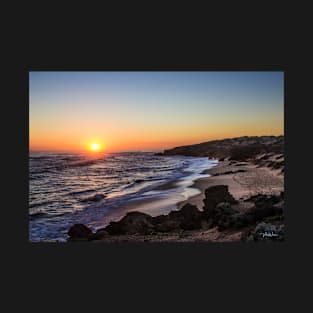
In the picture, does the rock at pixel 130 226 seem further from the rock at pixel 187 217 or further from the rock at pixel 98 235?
the rock at pixel 187 217

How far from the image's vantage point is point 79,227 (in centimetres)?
732

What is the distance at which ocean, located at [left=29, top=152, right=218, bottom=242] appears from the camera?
290 inches

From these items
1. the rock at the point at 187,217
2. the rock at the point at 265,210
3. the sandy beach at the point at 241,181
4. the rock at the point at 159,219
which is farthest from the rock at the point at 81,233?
the rock at the point at 265,210

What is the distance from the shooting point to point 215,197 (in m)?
7.46

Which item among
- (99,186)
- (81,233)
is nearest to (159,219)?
(99,186)

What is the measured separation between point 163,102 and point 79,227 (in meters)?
2.49

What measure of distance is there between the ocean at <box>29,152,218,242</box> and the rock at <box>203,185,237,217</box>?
239mm

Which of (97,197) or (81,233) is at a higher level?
(97,197)

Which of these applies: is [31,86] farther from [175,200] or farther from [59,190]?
[175,200]

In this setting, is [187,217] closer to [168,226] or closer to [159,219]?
[168,226]

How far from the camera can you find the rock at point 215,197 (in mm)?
7441

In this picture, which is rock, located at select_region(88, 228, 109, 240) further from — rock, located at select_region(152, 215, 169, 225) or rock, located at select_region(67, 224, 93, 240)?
rock, located at select_region(152, 215, 169, 225)

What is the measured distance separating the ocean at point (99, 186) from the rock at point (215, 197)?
0.24 meters

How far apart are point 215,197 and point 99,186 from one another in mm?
1927
